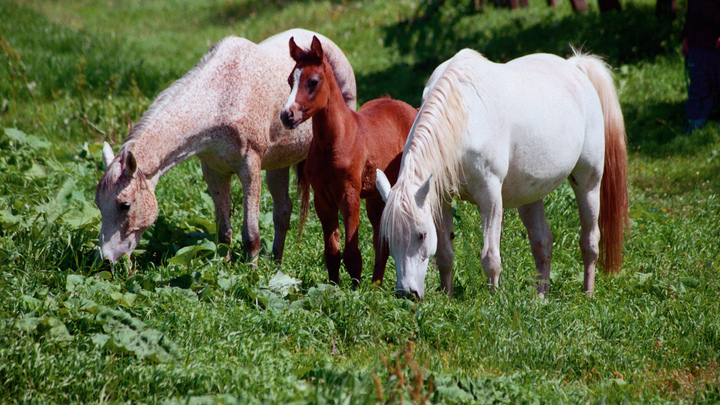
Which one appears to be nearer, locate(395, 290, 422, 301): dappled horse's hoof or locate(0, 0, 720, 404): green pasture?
locate(0, 0, 720, 404): green pasture

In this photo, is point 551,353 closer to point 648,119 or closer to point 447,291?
point 447,291

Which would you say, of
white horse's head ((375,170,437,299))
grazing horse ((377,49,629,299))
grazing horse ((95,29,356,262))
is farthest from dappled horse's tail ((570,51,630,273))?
grazing horse ((95,29,356,262))

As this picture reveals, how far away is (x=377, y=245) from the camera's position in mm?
Result: 4152

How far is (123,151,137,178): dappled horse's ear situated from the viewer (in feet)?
13.4

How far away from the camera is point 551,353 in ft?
11.5

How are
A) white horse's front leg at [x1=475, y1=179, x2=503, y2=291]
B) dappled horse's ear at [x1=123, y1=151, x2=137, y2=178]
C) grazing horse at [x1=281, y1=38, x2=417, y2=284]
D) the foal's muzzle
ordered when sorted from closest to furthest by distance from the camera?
the foal's muzzle → grazing horse at [x1=281, y1=38, x2=417, y2=284] → white horse's front leg at [x1=475, y1=179, x2=503, y2=291] → dappled horse's ear at [x1=123, y1=151, x2=137, y2=178]

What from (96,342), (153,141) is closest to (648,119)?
(153,141)

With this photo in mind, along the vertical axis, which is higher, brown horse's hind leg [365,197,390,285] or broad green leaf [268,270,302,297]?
brown horse's hind leg [365,197,390,285]

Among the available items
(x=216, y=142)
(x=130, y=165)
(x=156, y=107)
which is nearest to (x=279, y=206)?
(x=216, y=142)

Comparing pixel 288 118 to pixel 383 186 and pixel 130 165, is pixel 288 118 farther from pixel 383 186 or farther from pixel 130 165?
pixel 130 165

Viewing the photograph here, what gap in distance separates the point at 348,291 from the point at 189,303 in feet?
3.11

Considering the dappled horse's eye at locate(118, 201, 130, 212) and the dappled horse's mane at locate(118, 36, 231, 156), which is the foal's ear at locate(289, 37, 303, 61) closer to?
the dappled horse's mane at locate(118, 36, 231, 156)

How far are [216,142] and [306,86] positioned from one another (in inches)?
40.6

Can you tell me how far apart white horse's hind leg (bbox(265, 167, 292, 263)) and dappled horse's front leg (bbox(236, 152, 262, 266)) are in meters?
0.40
